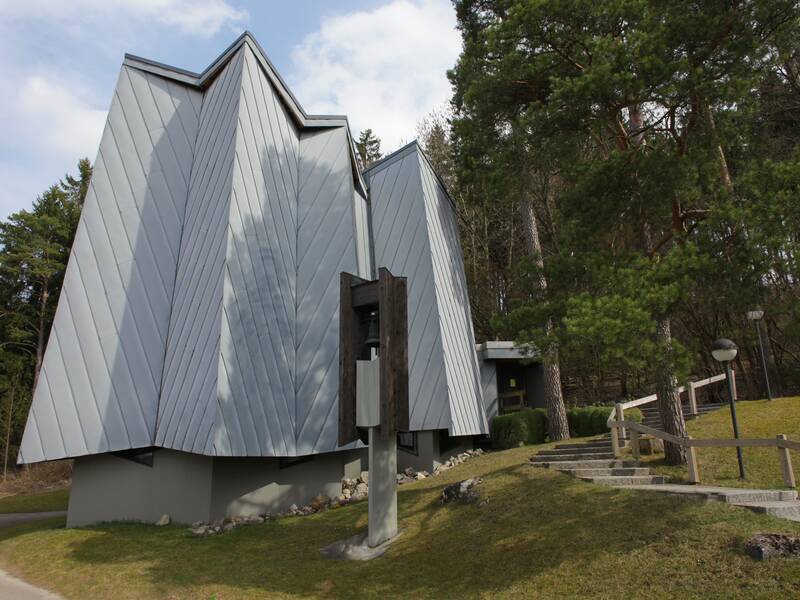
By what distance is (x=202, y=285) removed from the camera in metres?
11.0

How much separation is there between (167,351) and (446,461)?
Answer: 765 cm

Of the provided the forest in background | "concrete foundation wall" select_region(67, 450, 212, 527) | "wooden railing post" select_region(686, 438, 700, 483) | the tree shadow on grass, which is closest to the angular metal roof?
"concrete foundation wall" select_region(67, 450, 212, 527)

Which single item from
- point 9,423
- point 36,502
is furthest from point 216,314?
point 9,423

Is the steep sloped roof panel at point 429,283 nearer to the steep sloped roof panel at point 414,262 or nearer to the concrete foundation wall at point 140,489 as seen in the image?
the steep sloped roof panel at point 414,262

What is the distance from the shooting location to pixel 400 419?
7770mm

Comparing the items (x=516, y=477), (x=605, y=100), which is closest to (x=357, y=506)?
(x=516, y=477)

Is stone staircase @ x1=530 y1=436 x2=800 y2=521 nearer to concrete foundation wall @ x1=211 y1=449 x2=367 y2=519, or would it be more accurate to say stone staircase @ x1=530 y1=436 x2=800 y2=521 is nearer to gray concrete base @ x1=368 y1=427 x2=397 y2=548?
gray concrete base @ x1=368 y1=427 x2=397 y2=548

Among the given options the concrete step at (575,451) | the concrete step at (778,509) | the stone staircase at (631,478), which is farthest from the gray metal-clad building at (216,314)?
the concrete step at (778,509)

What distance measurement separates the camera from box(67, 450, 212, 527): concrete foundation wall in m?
10.2

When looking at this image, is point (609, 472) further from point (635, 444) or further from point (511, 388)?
point (511, 388)

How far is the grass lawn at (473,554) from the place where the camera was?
5195 millimetres

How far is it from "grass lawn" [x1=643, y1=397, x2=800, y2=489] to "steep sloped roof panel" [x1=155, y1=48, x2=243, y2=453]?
830 centimetres

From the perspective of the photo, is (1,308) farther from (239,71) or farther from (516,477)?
(516,477)

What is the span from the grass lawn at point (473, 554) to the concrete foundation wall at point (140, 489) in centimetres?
51
